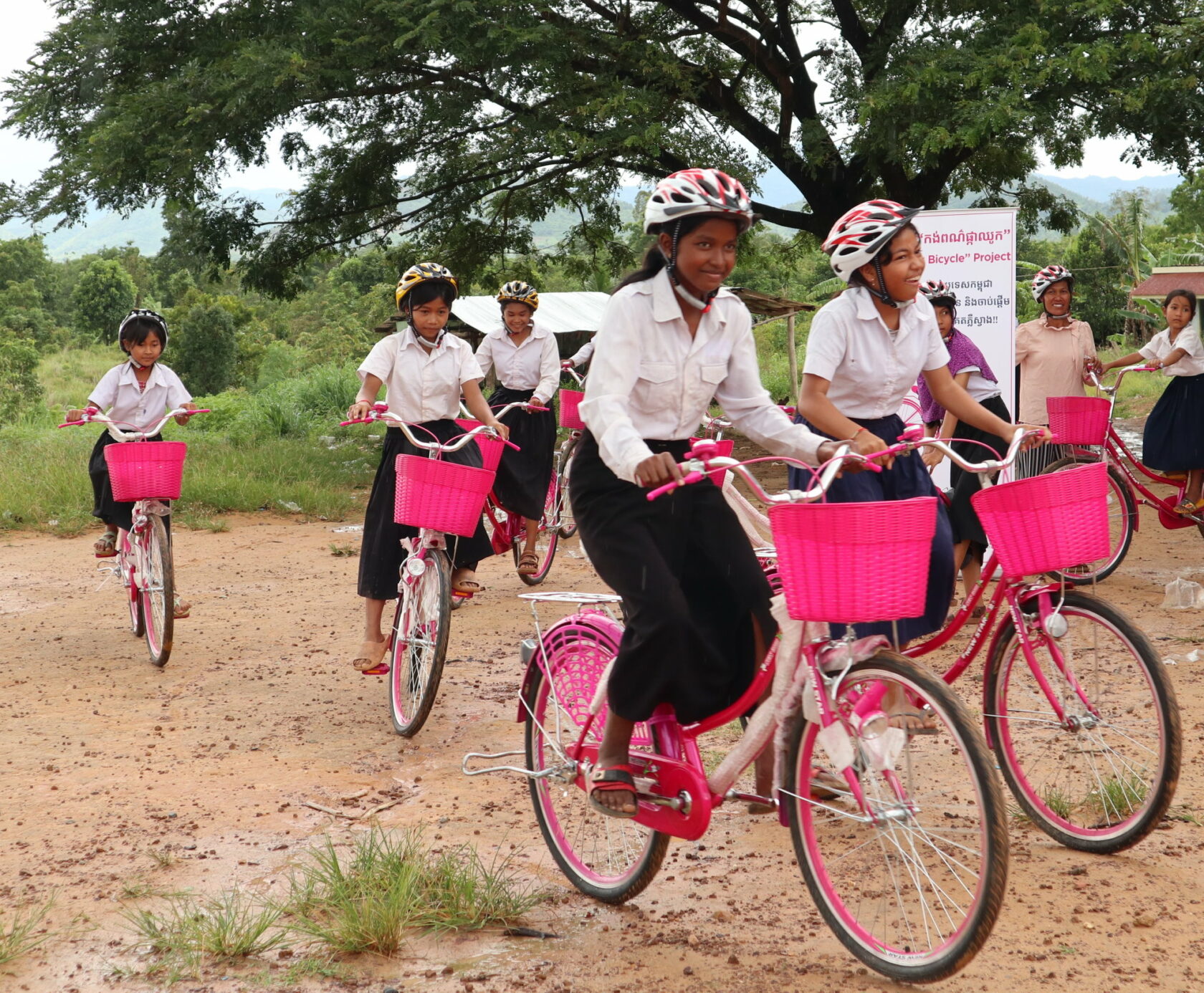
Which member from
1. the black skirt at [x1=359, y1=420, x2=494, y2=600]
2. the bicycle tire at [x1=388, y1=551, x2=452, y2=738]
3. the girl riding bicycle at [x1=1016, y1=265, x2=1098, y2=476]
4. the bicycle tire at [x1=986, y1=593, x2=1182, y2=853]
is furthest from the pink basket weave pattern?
the girl riding bicycle at [x1=1016, y1=265, x2=1098, y2=476]

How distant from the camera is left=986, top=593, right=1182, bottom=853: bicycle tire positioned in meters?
3.54

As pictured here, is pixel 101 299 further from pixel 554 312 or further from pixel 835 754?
pixel 835 754

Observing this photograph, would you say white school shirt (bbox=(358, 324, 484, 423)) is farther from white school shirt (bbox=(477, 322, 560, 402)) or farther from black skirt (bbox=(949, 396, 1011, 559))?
white school shirt (bbox=(477, 322, 560, 402))

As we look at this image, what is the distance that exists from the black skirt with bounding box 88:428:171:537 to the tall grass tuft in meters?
3.84

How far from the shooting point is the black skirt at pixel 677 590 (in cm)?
309

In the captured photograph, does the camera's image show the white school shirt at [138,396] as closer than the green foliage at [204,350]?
Yes

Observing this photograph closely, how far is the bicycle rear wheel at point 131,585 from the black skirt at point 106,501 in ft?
0.37

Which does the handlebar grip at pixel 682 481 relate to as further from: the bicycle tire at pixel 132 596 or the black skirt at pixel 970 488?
the bicycle tire at pixel 132 596

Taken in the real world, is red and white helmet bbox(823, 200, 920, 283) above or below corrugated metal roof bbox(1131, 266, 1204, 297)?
below

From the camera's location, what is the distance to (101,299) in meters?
39.6

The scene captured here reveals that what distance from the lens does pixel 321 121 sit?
13266 millimetres

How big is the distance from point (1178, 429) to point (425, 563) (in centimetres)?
555

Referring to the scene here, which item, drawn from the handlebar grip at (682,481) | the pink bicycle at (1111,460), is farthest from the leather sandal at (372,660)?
the pink bicycle at (1111,460)

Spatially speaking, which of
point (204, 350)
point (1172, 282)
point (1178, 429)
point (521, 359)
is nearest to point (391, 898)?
point (521, 359)
